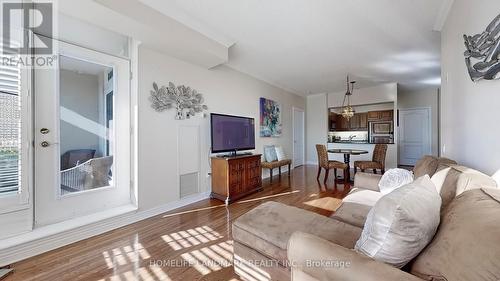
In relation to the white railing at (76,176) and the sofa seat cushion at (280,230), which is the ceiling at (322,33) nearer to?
the white railing at (76,176)

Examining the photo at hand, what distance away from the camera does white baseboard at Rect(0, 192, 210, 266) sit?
1837 millimetres

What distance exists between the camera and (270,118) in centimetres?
551

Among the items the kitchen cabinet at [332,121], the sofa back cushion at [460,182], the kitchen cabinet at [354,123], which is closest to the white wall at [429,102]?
the kitchen cabinet at [354,123]

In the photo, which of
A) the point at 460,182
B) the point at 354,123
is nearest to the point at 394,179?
the point at 460,182

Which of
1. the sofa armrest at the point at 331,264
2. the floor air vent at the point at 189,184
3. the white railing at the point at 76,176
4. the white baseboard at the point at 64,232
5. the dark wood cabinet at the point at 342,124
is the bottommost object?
the white baseboard at the point at 64,232

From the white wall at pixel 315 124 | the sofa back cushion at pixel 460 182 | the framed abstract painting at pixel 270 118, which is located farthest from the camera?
the white wall at pixel 315 124

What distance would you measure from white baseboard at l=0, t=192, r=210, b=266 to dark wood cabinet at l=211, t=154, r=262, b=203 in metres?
→ 1.07

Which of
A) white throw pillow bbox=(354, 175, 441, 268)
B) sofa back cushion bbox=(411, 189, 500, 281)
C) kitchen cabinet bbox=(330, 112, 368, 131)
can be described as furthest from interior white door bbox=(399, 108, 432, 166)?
white throw pillow bbox=(354, 175, 441, 268)

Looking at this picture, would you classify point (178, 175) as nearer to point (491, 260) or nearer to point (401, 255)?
point (401, 255)

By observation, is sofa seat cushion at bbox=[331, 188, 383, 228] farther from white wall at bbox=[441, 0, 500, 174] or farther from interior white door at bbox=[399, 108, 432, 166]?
interior white door at bbox=[399, 108, 432, 166]

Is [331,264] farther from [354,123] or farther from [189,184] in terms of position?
[354,123]

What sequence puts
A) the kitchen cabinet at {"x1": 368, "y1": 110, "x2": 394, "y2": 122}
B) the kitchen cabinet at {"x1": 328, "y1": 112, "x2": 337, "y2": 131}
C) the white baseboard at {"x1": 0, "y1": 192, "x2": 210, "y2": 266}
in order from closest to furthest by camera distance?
the white baseboard at {"x1": 0, "y1": 192, "x2": 210, "y2": 266} → the kitchen cabinet at {"x1": 368, "y1": 110, "x2": 394, "y2": 122} → the kitchen cabinet at {"x1": 328, "y1": 112, "x2": 337, "y2": 131}

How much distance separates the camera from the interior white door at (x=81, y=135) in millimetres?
2127

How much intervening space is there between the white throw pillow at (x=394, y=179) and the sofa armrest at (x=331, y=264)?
Answer: 56.7 inches
